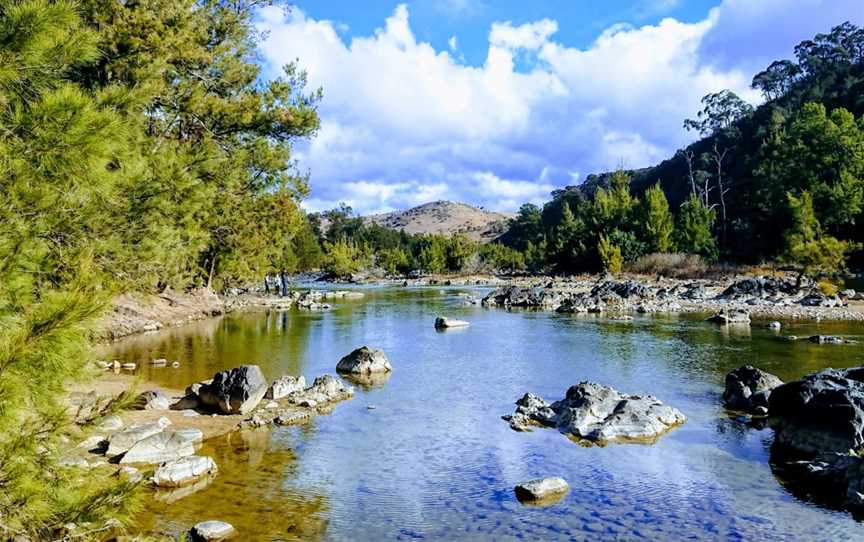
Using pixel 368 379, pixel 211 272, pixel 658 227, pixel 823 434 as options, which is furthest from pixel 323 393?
pixel 658 227

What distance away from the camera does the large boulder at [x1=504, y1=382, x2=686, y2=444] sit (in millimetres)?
14312

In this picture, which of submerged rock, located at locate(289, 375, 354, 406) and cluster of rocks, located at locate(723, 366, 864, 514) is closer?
cluster of rocks, located at locate(723, 366, 864, 514)

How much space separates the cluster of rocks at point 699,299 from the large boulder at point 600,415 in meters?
23.8

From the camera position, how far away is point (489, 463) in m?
12.5

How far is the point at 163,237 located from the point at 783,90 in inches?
5397

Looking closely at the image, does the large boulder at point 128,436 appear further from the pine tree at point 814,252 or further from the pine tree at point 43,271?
the pine tree at point 814,252

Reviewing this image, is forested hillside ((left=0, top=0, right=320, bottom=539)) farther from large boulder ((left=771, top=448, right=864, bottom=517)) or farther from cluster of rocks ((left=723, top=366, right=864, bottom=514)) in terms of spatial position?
cluster of rocks ((left=723, top=366, right=864, bottom=514))

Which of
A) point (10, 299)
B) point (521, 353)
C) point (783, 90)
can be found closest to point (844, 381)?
point (521, 353)

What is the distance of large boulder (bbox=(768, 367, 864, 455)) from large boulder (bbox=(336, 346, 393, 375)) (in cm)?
1226


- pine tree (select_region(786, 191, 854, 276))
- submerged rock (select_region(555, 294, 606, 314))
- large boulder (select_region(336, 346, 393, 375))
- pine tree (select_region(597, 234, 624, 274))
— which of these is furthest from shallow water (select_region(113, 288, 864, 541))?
pine tree (select_region(597, 234, 624, 274))

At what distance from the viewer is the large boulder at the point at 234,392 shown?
626 inches

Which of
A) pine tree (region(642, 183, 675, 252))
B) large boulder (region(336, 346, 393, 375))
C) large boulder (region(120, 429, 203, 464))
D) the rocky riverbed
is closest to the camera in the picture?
the rocky riverbed

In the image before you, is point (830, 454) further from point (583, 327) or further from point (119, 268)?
point (583, 327)

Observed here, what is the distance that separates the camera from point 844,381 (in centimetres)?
1395
